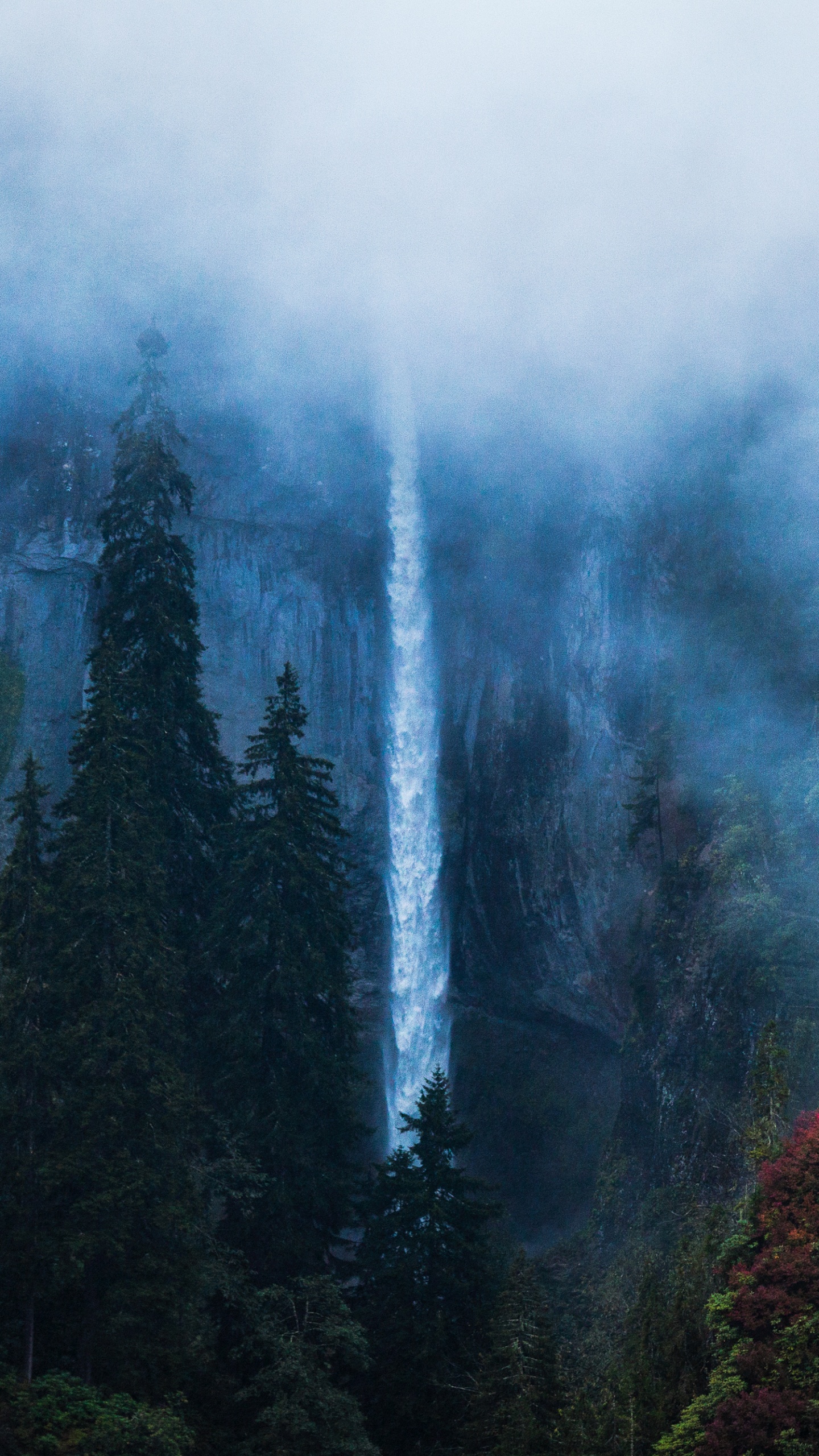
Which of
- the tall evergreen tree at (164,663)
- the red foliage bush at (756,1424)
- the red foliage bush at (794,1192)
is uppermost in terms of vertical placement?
the tall evergreen tree at (164,663)

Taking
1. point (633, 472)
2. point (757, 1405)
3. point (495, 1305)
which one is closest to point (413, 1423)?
point (495, 1305)

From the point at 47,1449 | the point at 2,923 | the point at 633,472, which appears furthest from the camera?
the point at 633,472

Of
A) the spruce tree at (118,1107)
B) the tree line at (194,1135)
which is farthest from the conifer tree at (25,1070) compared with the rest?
the spruce tree at (118,1107)

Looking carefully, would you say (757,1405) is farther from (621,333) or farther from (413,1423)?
(621,333)

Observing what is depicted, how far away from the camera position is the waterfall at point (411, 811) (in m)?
42.6

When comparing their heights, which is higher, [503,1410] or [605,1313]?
[605,1313]

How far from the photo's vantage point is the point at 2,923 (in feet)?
83.8

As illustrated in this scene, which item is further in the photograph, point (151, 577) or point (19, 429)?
point (19, 429)

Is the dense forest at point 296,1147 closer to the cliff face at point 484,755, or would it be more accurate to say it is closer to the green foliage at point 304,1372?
the green foliage at point 304,1372

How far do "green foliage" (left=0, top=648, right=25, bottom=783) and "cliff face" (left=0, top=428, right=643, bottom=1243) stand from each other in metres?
0.21

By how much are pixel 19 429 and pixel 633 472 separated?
1525cm

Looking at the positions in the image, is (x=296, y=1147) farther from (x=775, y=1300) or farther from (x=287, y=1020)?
(x=775, y=1300)

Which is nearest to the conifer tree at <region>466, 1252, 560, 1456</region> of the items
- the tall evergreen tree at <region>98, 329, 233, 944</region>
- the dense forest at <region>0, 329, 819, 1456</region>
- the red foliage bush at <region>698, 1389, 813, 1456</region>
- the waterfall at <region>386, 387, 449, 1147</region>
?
the dense forest at <region>0, 329, 819, 1456</region>

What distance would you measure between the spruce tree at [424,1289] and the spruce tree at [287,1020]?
3.49 feet
